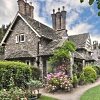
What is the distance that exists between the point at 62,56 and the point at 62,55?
0.42 ft

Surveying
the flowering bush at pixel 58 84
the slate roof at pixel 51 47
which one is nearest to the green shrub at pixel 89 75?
the slate roof at pixel 51 47

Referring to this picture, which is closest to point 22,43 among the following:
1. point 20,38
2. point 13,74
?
point 20,38

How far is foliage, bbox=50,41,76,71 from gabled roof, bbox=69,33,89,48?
48.0ft

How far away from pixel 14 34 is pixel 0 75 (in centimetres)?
1402

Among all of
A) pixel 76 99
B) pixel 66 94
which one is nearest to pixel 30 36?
pixel 66 94

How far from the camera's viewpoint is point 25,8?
3581 cm

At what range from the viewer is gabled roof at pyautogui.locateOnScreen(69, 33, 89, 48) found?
42969 millimetres

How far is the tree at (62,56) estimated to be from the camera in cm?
2738

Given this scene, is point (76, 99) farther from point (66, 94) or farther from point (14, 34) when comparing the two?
point (14, 34)

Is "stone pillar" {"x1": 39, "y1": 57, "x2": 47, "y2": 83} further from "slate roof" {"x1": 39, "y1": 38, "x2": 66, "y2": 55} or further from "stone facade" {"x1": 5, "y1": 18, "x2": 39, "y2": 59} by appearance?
"stone facade" {"x1": 5, "y1": 18, "x2": 39, "y2": 59}

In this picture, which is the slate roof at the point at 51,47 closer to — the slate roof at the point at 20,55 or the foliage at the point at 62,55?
the foliage at the point at 62,55

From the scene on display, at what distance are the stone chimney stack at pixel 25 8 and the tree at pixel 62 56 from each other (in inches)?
402

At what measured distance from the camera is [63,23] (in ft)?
131

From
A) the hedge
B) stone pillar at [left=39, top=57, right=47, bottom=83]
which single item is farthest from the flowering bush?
stone pillar at [left=39, top=57, right=47, bottom=83]
